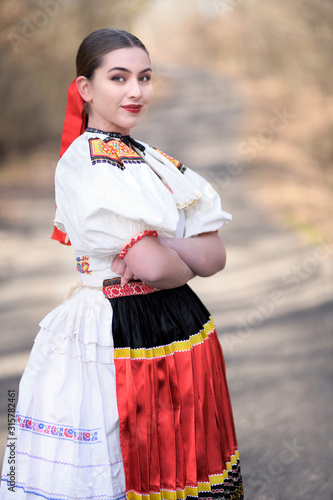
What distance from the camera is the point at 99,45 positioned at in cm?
123

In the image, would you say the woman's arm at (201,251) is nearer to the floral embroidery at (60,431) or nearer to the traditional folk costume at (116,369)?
the traditional folk costume at (116,369)

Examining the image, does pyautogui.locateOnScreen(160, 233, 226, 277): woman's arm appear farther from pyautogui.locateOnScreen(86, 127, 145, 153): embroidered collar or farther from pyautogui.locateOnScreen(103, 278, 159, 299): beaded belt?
pyautogui.locateOnScreen(86, 127, 145, 153): embroidered collar

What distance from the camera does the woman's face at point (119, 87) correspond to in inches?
48.2

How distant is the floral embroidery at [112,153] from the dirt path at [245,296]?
1.32 m

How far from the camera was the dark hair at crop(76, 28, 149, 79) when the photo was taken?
1.23 metres

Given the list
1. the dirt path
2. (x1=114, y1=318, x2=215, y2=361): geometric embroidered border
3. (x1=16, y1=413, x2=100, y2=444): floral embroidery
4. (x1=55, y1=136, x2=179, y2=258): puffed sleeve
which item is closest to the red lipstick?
(x1=55, y1=136, x2=179, y2=258): puffed sleeve

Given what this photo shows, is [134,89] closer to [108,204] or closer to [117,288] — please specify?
[108,204]

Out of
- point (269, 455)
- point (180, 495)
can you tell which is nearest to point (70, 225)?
point (180, 495)

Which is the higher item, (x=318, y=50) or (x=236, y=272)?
(x=318, y=50)

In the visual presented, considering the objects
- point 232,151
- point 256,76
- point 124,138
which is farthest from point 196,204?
point 256,76

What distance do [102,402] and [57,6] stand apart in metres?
3.09

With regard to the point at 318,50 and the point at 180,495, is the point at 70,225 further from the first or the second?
the point at 318,50

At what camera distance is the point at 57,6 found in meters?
3.70

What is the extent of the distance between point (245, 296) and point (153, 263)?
9.40ft
